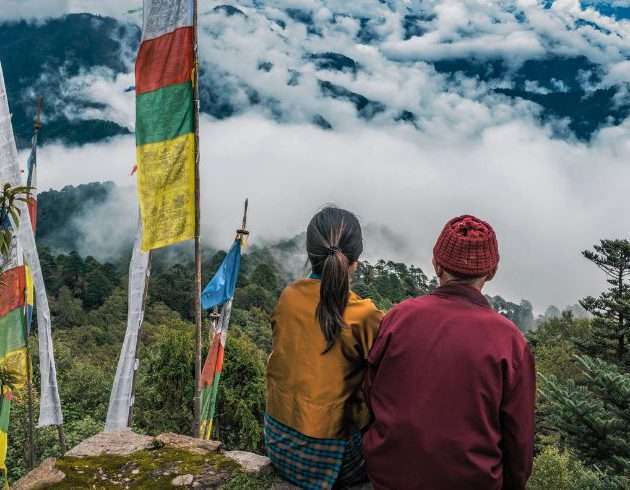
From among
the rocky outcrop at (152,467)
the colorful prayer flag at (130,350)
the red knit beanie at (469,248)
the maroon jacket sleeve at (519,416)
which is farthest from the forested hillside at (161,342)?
the colorful prayer flag at (130,350)

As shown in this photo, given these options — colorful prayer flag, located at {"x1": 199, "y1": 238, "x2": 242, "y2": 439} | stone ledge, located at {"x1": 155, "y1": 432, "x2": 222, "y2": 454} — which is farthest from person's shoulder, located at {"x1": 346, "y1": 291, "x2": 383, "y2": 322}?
colorful prayer flag, located at {"x1": 199, "y1": 238, "x2": 242, "y2": 439}

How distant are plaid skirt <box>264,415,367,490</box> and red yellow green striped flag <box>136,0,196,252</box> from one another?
3291 millimetres

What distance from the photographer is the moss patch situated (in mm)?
3955

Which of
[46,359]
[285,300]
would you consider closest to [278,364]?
[285,300]

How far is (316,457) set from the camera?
338 centimetres

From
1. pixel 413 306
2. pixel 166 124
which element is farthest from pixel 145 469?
pixel 166 124

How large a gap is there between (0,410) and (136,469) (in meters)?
4.94

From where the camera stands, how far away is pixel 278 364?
134 inches

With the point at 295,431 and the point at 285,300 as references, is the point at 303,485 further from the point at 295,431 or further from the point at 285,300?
the point at 285,300

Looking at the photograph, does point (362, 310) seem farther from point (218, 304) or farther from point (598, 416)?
point (218, 304)

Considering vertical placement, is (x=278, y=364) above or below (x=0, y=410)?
above

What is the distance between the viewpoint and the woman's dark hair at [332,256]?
3.12m

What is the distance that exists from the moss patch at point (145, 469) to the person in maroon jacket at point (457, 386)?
68.2 inches

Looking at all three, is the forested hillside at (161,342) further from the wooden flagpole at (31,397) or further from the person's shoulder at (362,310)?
the wooden flagpole at (31,397)
